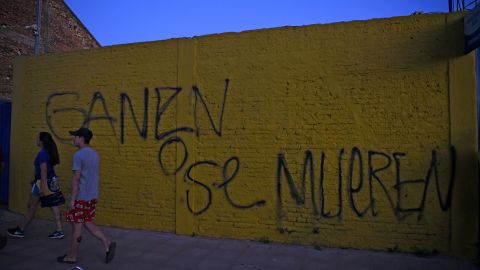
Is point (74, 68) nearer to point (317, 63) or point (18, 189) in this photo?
point (18, 189)

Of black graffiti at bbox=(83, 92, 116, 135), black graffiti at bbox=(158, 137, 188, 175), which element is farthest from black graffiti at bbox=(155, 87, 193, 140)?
black graffiti at bbox=(83, 92, 116, 135)

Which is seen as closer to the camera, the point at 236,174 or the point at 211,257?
the point at 211,257

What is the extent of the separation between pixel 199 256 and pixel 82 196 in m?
1.66

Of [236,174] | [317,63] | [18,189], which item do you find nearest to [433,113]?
[317,63]

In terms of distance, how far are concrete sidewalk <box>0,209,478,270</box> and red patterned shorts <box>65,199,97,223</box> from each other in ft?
1.89

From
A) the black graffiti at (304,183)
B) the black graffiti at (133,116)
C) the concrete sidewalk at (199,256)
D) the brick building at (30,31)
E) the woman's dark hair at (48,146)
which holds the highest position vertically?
the brick building at (30,31)

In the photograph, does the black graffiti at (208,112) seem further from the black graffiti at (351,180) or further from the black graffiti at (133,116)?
the black graffiti at (351,180)

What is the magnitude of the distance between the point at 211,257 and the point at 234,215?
98 centimetres

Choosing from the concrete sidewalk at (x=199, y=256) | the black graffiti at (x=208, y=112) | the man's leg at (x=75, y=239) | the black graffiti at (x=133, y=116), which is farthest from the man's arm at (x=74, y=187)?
the black graffiti at (x=208, y=112)

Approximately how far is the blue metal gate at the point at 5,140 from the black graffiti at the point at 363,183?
18.7 feet

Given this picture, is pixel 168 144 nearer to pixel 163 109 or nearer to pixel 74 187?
pixel 163 109

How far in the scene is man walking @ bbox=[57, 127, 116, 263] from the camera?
185 inches

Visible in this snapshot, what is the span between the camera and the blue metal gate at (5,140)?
26.2 ft

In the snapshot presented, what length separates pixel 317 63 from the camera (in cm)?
571
